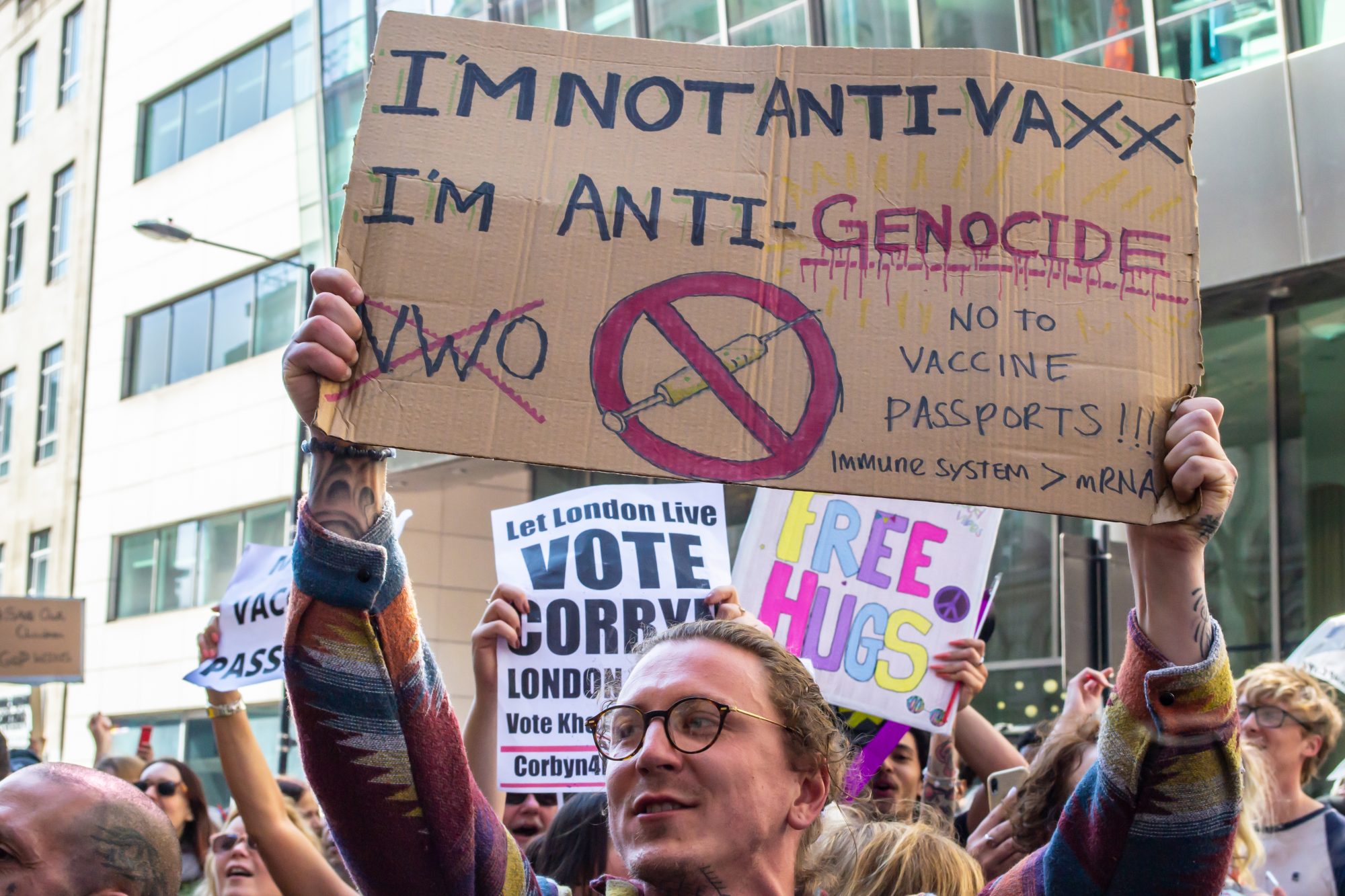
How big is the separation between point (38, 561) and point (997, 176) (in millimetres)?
27624

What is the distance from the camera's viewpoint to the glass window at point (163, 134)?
976 inches

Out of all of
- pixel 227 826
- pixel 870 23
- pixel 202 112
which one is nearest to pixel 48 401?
pixel 202 112


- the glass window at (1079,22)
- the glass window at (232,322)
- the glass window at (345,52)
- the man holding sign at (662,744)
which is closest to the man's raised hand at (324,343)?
the man holding sign at (662,744)

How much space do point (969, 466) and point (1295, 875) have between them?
257 cm

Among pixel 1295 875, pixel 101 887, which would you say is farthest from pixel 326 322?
pixel 1295 875

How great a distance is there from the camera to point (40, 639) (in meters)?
9.66

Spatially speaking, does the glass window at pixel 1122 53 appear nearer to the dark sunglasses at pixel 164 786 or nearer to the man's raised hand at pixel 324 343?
the dark sunglasses at pixel 164 786

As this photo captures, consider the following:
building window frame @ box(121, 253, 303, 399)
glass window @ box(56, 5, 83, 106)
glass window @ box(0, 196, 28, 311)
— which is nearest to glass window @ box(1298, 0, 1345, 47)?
building window frame @ box(121, 253, 303, 399)

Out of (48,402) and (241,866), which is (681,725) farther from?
(48,402)

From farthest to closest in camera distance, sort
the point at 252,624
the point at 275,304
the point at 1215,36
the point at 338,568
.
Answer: the point at 275,304 < the point at 1215,36 < the point at 252,624 < the point at 338,568

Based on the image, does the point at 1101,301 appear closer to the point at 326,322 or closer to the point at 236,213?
the point at 326,322

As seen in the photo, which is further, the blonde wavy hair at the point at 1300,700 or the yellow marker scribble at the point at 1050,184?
the blonde wavy hair at the point at 1300,700

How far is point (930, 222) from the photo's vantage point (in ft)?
8.49

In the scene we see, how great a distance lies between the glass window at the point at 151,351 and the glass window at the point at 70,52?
638 cm
